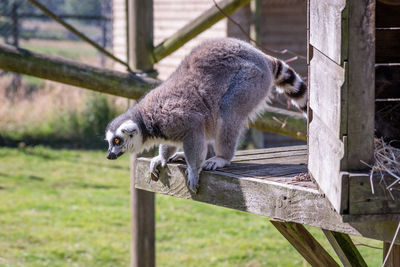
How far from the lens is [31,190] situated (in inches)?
363

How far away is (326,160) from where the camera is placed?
2.45m

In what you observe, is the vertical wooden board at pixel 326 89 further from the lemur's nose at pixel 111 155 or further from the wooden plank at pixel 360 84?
the lemur's nose at pixel 111 155

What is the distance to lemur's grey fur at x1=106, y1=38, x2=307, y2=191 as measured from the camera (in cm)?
383

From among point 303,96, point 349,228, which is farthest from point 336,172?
point 303,96

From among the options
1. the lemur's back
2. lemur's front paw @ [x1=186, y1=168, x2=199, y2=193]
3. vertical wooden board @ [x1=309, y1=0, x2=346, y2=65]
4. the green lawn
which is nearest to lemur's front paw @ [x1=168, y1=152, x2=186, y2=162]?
the lemur's back

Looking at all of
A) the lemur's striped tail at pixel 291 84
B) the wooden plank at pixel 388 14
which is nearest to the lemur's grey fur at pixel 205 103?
the lemur's striped tail at pixel 291 84

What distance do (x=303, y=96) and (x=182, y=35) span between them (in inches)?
49.6

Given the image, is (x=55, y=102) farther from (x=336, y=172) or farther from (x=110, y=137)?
(x=336, y=172)

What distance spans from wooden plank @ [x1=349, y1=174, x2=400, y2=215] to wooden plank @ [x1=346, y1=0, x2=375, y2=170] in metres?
0.06

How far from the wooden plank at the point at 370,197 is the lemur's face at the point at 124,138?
7.00 ft

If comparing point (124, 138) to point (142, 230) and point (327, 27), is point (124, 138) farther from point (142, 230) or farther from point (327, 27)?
point (327, 27)

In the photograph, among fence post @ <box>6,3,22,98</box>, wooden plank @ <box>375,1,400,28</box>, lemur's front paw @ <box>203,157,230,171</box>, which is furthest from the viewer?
fence post @ <box>6,3,22,98</box>

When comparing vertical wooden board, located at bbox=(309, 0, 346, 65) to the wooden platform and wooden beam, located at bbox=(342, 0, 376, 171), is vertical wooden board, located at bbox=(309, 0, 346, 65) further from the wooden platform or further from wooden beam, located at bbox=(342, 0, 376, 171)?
the wooden platform

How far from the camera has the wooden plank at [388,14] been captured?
326cm
